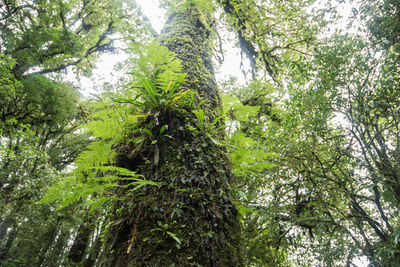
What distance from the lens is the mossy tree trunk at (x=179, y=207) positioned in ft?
3.25

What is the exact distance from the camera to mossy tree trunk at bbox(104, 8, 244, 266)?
0.99 metres

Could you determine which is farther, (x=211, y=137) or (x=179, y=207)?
(x=211, y=137)

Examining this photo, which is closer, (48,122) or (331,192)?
(331,192)

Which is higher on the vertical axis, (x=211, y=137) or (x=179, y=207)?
(x=211, y=137)

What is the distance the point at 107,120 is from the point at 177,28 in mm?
2075

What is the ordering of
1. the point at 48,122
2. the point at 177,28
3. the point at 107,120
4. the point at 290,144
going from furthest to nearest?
1. the point at 48,122
2. the point at 290,144
3. the point at 177,28
4. the point at 107,120

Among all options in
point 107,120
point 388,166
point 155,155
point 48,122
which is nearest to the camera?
point 155,155

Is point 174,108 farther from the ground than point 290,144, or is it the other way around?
point 290,144

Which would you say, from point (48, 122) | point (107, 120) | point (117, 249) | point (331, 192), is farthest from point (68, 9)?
point (331, 192)

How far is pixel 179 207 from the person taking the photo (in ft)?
3.73

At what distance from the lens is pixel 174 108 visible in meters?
1.61

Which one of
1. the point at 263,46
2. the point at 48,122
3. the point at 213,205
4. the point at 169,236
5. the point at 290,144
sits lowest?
the point at 169,236

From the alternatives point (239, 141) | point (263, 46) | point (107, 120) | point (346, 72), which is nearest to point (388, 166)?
point (346, 72)

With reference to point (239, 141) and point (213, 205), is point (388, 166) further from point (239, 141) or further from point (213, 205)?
point (213, 205)
